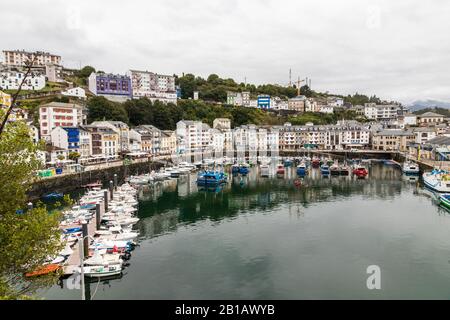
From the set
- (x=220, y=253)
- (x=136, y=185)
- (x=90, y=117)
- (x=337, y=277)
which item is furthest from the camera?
(x=90, y=117)

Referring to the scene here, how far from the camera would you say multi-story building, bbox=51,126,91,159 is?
4941 centimetres

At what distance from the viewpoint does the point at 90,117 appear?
67.5 meters

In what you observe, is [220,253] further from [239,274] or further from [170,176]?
[170,176]

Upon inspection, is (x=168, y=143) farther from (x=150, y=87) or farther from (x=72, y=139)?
(x=150, y=87)

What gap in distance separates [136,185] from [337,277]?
31.6m

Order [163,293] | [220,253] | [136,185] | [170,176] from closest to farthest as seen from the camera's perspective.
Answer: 1. [163,293]
2. [220,253]
3. [136,185]
4. [170,176]

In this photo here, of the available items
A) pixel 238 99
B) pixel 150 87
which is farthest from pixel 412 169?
pixel 150 87

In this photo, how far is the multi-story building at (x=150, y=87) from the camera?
93281 mm

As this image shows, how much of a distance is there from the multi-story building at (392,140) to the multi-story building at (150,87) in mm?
50440

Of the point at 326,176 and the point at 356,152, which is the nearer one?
the point at 326,176

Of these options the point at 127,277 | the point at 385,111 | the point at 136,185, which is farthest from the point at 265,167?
the point at 385,111

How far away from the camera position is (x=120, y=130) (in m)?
62.3

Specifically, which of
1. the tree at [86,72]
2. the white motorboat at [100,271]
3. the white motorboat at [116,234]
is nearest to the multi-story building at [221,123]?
the tree at [86,72]

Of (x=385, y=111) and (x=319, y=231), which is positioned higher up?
(x=385, y=111)
